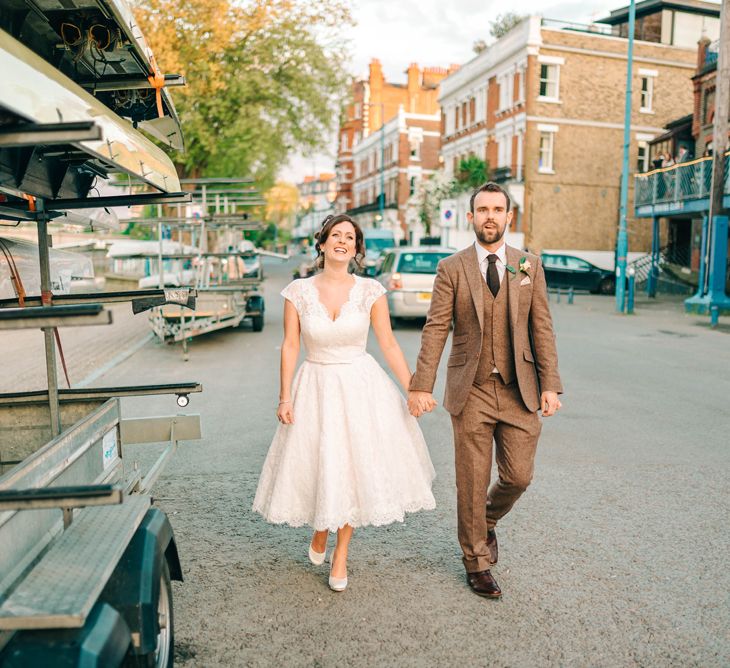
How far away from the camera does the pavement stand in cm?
336

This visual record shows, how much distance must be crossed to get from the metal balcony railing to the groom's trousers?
20.7 metres

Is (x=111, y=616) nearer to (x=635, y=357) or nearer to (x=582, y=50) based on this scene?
(x=635, y=357)

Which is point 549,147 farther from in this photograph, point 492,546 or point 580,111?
point 492,546

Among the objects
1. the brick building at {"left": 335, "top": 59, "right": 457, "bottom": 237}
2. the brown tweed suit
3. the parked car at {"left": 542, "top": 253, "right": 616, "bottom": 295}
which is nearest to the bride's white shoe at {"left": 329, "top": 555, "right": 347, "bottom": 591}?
the brown tweed suit

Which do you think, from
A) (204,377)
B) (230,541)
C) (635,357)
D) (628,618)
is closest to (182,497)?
(230,541)

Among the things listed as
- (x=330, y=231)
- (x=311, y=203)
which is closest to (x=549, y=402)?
(x=330, y=231)

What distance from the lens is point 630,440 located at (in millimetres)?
7227

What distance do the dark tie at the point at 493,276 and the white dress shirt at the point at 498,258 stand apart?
0.02 m

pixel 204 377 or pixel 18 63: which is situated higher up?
pixel 18 63

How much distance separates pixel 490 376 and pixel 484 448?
1.23ft

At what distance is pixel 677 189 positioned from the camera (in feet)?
86.1

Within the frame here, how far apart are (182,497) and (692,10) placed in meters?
48.0

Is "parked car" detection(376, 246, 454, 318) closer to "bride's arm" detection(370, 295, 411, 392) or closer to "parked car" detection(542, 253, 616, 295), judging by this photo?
"bride's arm" detection(370, 295, 411, 392)

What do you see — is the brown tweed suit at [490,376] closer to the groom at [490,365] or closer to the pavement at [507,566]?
the groom at [490,365]
